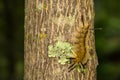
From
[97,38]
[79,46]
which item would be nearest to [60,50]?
[79,46]

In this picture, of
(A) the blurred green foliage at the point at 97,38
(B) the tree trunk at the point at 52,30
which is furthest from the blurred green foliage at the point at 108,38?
(B) the tree trunk at the point at 52,30

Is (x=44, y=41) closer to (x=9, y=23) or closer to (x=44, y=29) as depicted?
(x=44, y=29)

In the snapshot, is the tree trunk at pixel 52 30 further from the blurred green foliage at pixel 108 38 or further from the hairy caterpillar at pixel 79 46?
the blurred green foliage at pixel 108 38

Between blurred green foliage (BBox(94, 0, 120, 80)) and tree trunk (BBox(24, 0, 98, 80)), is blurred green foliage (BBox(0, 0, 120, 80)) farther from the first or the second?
tree trunk (BBox(24, 0, 98, 80))

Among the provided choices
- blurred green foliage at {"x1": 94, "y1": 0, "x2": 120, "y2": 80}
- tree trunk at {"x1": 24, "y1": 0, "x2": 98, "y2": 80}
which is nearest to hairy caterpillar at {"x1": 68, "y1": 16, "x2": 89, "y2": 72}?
tree trunk at {"x1": 24, "y1": 0, "x2": 98, "y2": 80}

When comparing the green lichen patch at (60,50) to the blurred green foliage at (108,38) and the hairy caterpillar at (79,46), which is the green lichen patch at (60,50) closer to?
the hairy caterpillar at (79,46)

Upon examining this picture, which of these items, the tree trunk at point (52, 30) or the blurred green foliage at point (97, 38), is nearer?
the tree trunk at point (52, 30)
